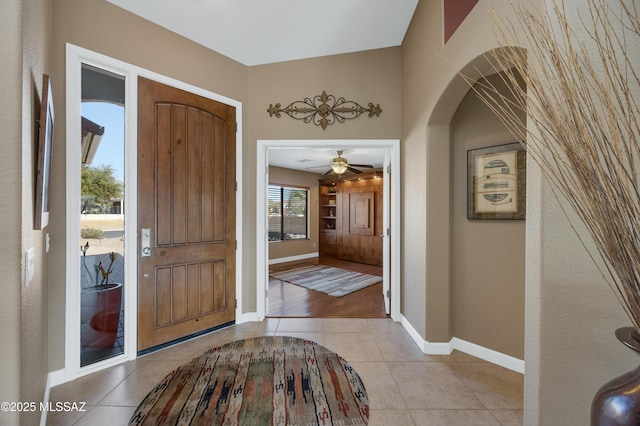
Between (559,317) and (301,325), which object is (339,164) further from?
(559,317)

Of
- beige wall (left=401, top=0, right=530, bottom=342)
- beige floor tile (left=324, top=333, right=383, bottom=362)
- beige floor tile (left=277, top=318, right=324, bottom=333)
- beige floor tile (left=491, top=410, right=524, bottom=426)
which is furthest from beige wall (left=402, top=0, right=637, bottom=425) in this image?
beige floor tile (left=277, top=318, right=324, bottom=333)

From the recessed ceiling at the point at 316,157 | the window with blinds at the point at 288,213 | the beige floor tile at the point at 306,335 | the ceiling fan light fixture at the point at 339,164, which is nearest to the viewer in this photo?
the beige floor tile at the point at 306,335

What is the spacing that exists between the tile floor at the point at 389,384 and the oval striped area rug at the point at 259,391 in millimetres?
104

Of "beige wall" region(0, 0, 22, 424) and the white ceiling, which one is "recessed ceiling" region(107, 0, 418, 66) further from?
"beige wall" region(0, 0, 22, 424)

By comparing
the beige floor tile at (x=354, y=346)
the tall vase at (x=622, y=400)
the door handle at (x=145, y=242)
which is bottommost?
the beige floor tile at (x=354, y=346)

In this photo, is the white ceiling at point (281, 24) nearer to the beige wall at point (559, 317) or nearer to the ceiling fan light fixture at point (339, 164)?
the beige wall at point (559, 317)

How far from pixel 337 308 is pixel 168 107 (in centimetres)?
308

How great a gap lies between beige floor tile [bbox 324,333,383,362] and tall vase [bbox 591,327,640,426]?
1728 millimetres

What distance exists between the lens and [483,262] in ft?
7.71

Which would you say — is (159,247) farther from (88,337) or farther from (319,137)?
(319,137)

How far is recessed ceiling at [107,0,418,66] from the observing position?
234 cm

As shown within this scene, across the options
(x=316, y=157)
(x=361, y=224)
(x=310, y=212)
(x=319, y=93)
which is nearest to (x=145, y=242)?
(x=319, y=93)

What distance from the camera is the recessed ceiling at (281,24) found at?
2.34m

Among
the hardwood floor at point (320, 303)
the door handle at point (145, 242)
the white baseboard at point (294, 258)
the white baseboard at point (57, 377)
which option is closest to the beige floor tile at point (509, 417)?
the hardwood floor at point (320, 303)
